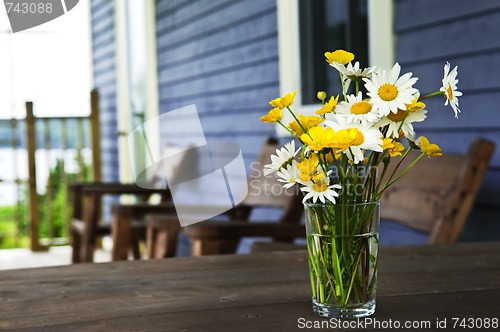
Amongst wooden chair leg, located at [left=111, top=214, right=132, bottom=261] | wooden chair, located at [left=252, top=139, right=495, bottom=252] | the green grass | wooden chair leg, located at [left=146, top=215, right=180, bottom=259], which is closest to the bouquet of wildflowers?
wooden chair, located at [left=252, top=139, right=495, bottom=252]

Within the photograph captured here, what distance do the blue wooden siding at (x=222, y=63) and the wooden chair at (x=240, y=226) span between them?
52 cm

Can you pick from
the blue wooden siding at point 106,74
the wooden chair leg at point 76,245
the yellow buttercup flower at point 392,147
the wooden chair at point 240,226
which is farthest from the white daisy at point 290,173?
the blue wooden siding at point 106,74

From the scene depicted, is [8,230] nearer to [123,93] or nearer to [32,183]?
[123,93]

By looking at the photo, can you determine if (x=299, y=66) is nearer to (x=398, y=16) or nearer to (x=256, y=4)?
(x=256, y=4)

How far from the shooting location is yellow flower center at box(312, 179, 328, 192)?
3.13 feet

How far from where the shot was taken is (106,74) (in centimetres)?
760

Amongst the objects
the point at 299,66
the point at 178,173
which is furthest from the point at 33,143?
the point at 299,66

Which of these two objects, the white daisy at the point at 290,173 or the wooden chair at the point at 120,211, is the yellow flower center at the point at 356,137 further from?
the wooden chair at the point at 120,211

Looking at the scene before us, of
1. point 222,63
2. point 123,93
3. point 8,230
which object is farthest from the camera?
point 8,230

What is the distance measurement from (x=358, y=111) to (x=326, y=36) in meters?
2.44

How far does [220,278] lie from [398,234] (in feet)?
5.28

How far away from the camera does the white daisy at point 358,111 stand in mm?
950

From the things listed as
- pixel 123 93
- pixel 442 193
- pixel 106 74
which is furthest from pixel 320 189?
pixel 106 74

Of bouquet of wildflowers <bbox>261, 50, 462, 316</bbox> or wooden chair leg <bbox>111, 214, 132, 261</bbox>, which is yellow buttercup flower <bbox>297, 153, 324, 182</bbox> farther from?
wooden chair leg <bbox>111, 214, 132, 261</bbox>
